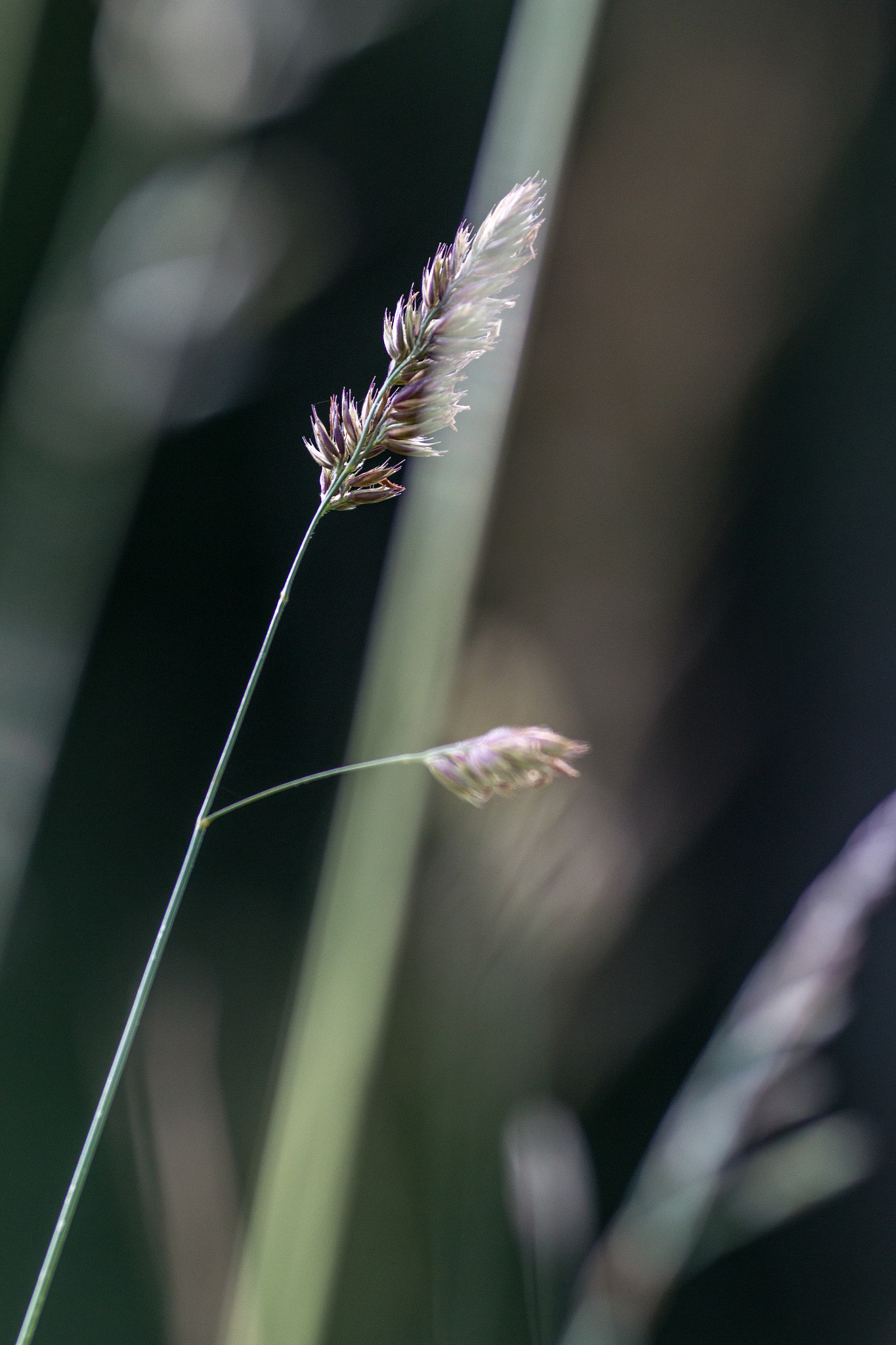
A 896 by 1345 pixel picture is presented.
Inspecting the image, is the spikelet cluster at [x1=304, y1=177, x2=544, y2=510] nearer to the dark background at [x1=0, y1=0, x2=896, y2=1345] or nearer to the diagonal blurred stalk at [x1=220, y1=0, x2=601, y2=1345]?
the diagonal blurred stalk at [x1=220, y1=0, x2=601, y2=1345]

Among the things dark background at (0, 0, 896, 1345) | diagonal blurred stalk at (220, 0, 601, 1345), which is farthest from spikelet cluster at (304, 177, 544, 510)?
dark background at (0, 0, 896, 1345)

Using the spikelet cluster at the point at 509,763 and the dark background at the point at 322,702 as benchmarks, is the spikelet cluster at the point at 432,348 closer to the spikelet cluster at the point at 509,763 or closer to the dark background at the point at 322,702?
the spikelet cluster at the point at 509,763

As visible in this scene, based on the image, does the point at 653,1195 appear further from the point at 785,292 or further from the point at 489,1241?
the point at 785,292

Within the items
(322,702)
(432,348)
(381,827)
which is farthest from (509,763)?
(322,702)

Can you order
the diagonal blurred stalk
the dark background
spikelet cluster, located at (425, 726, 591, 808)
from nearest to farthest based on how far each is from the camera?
1. spikelet cluster, located at (425, 726, 591, 808)
2. the diagonal blurred stalk
3. the dark background

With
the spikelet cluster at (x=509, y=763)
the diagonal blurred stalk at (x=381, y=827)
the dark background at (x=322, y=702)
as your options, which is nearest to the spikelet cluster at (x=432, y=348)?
the spikelet cluster at (x=509, y=763)

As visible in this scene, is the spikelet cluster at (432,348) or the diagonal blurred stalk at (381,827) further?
the diagonal blurred stalk at (381,827)
